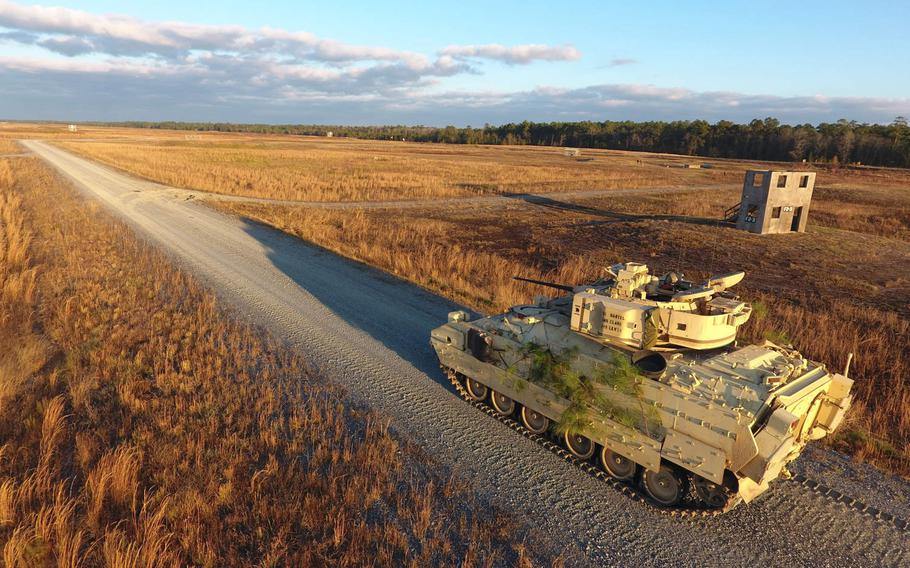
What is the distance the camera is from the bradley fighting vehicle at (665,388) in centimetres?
610

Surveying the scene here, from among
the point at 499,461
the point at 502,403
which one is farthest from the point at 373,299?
the point at 499,461

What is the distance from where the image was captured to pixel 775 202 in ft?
102

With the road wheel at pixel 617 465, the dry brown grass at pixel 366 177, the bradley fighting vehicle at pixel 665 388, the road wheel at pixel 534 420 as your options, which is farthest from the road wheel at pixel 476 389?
the dry brown grass at pixel 366 177

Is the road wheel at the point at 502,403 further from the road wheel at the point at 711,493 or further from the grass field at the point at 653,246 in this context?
the grass field at the point at 653,246

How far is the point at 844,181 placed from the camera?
220ft

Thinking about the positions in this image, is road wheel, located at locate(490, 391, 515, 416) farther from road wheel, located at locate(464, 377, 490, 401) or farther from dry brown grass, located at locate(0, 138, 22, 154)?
dry brown grass, located at locate(0, 138, 22, 154)

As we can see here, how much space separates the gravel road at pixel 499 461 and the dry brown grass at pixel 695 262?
2000mm

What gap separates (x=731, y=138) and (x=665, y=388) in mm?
128546

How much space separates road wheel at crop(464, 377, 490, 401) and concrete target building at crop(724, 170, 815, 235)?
29.4 metres

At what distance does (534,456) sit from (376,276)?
1056 centimetres

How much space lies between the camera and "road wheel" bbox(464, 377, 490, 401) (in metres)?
9.25

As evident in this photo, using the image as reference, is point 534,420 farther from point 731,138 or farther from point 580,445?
point 731,138

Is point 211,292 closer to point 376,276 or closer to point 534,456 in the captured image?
point 376,276

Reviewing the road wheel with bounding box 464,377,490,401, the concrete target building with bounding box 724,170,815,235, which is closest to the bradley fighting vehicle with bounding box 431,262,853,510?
the road wheel with bounding box 464,377,490,401
